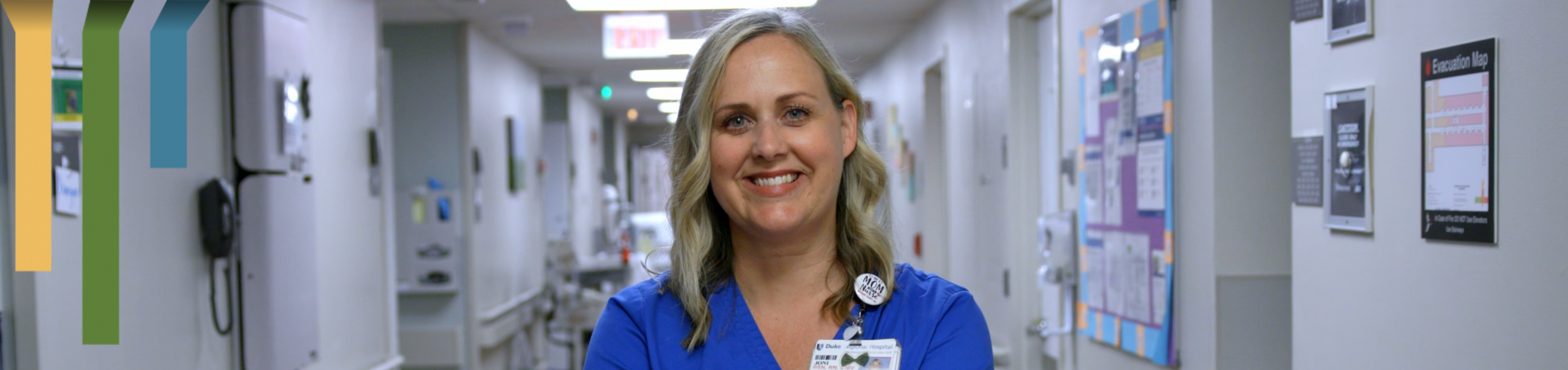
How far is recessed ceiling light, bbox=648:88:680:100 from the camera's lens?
36.0ft

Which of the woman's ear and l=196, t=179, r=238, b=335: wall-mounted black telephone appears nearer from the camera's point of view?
the woman's ear

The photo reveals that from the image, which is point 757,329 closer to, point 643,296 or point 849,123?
point 643,296

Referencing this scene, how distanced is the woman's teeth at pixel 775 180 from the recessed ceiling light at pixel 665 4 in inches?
148

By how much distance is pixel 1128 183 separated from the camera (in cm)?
312

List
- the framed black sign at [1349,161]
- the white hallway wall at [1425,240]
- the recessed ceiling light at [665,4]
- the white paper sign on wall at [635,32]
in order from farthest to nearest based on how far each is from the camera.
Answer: the white paper sign on wall at [635,32] → the recessed ceiling light at [665,4] → the framed black sign at [1349,161] → the white hallway wall at [1425,240]

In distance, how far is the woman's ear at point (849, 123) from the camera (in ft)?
4.42

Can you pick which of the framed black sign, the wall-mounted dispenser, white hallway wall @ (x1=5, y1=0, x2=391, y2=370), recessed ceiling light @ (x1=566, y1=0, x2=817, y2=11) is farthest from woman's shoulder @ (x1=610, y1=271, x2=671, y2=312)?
recessed ceiling light @ (x1=566, y1=0, x2=817, y2=11)

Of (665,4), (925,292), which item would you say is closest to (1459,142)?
(925,292)

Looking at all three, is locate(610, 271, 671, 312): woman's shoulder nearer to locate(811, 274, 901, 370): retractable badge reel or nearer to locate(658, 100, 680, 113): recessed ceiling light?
locate(811, 274, 901, 370): retractable badge reel

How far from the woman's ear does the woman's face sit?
7 centimetres

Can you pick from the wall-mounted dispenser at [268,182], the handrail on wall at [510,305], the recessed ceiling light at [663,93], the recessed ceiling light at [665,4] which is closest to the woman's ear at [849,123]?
the wall-mounted dispenser at [268,182]

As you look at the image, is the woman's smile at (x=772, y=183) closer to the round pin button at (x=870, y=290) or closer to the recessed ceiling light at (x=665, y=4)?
the round pin button at (x=870, y=290)

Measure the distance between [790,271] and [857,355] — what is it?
158 mm

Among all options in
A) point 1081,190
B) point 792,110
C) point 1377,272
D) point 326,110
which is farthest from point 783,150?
point 326,110
